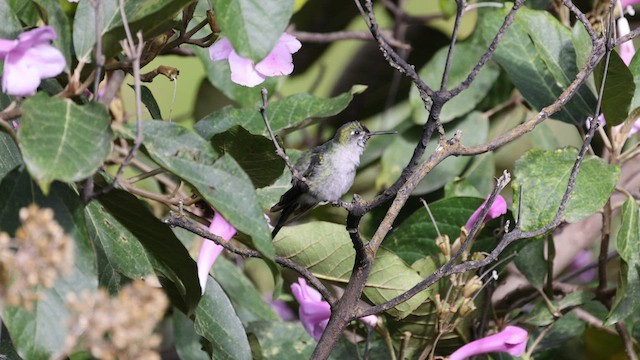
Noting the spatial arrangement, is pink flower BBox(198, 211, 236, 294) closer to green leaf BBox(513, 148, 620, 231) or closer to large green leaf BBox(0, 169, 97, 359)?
large green leaf BBox(0, 169, 97, 359)

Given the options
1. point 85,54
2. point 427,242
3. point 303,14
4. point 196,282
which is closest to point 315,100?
point 427,242

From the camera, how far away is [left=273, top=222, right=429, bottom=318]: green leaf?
1.57m

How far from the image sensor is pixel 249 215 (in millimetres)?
1080

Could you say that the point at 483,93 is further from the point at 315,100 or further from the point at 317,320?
the point at 317,320

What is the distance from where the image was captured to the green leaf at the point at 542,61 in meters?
1.82

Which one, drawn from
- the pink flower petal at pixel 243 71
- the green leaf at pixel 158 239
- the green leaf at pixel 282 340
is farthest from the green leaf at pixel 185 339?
the pink flower petal at pixel 243 71

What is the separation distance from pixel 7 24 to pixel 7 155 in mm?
168

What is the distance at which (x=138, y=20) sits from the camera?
3.65 ft

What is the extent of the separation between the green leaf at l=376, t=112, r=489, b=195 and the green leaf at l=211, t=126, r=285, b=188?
2.96 ft

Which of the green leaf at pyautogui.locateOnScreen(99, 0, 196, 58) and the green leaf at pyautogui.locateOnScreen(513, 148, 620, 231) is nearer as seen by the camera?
the green leaf at pyautogui.locateOnScreen(99, 0, 196, 58)

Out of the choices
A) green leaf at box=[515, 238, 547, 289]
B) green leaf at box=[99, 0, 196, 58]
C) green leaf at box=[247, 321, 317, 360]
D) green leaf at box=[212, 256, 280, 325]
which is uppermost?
green leaf at box=[99, 0, 196, 58]

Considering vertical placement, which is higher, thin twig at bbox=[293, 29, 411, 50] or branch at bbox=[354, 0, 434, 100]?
branch at bbox=[354, 0, 434, 100]

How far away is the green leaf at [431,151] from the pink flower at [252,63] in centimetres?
97

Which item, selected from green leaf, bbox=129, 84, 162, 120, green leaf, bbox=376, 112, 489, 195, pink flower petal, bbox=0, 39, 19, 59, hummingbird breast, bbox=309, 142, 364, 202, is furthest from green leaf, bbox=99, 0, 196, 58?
green leaf, bbox=376, 112, 489, 195
